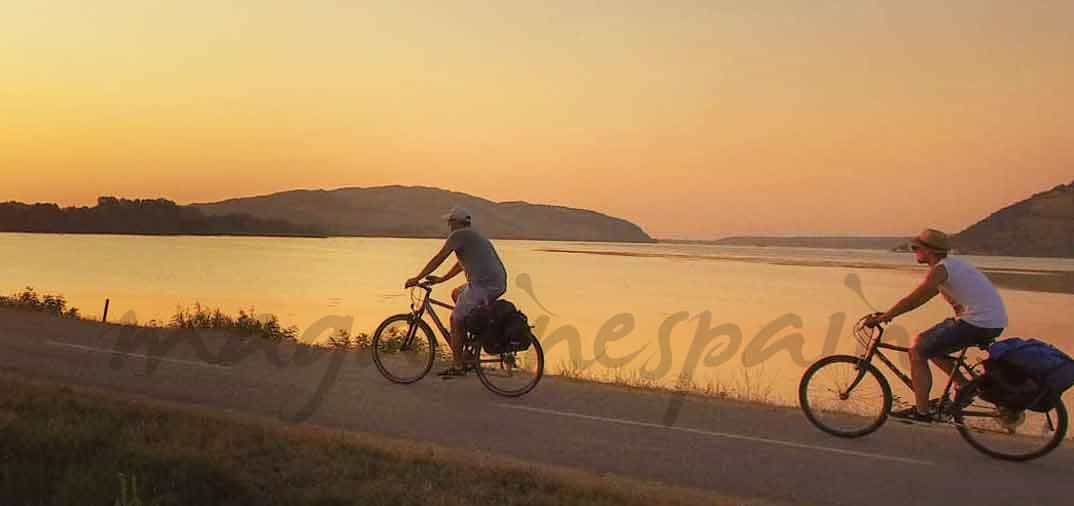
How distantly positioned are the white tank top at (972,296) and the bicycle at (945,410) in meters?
0.30

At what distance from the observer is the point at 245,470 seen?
6.79 m

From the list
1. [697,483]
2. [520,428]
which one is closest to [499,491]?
[697,483]

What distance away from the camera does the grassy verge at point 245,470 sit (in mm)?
6098

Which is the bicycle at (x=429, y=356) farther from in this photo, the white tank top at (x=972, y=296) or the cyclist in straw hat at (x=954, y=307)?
the white tank top at (x=972, y=296)

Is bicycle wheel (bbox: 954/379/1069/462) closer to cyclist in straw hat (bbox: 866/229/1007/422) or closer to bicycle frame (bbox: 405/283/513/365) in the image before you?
cyclist in straw hat (bbox: 866/229/1007/422)

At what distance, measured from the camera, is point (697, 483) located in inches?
287

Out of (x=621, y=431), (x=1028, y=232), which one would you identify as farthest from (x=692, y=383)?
(x=1028, y=232)

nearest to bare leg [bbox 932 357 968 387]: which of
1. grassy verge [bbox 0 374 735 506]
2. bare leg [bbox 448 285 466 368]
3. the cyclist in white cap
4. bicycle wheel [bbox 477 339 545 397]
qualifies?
grassy verge [bbox 0 374 735 506]

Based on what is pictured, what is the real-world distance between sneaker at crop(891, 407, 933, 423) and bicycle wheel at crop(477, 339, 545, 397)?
397 cm

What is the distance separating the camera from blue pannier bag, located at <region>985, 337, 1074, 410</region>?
7945 millimetres

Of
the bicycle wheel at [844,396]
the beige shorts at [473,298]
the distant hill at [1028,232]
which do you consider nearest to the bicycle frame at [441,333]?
the beige shorts at [473,298]

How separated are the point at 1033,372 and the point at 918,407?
1.12 metres

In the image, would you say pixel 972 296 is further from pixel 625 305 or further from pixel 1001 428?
pixel 625 305

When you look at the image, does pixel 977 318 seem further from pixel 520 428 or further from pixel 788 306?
pixel 788 306
